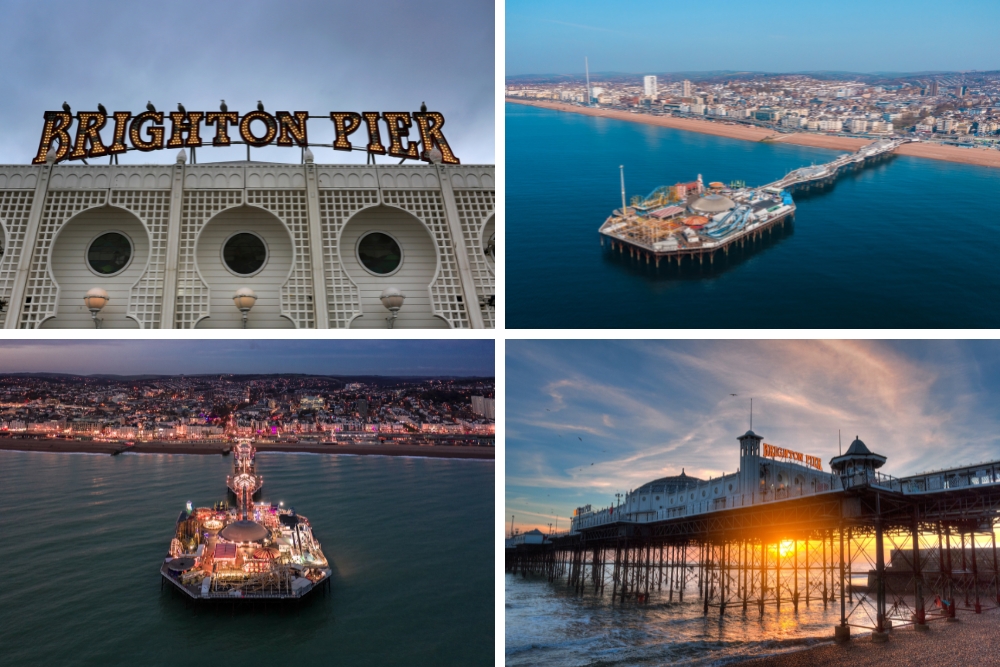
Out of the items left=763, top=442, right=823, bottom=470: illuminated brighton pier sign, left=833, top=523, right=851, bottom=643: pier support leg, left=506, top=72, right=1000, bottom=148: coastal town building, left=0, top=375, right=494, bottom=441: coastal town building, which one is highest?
left=506, top=72, right=1000, bottom=148: coastal town building

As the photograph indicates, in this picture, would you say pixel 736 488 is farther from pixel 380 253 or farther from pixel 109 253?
pixel 109 253

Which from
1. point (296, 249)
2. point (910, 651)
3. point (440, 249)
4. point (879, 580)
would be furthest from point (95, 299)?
point (910, 651)

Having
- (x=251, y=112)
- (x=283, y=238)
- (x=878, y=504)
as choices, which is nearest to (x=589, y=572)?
(x=878, y=504)

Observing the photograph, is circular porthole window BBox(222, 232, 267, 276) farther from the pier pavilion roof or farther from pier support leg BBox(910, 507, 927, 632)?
pier support leg BBox(910, 507, 927, 632)

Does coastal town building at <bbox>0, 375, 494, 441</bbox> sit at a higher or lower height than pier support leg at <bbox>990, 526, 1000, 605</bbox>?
higher

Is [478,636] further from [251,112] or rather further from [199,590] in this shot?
[251,112]

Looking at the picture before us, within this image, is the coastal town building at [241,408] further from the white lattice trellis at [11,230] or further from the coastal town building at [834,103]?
the coastal town building at [834,103]

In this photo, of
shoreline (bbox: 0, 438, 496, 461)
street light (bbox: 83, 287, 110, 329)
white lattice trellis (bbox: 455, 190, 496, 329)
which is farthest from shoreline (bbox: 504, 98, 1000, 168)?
street light (bbox: 83, 287, 110, 329)
